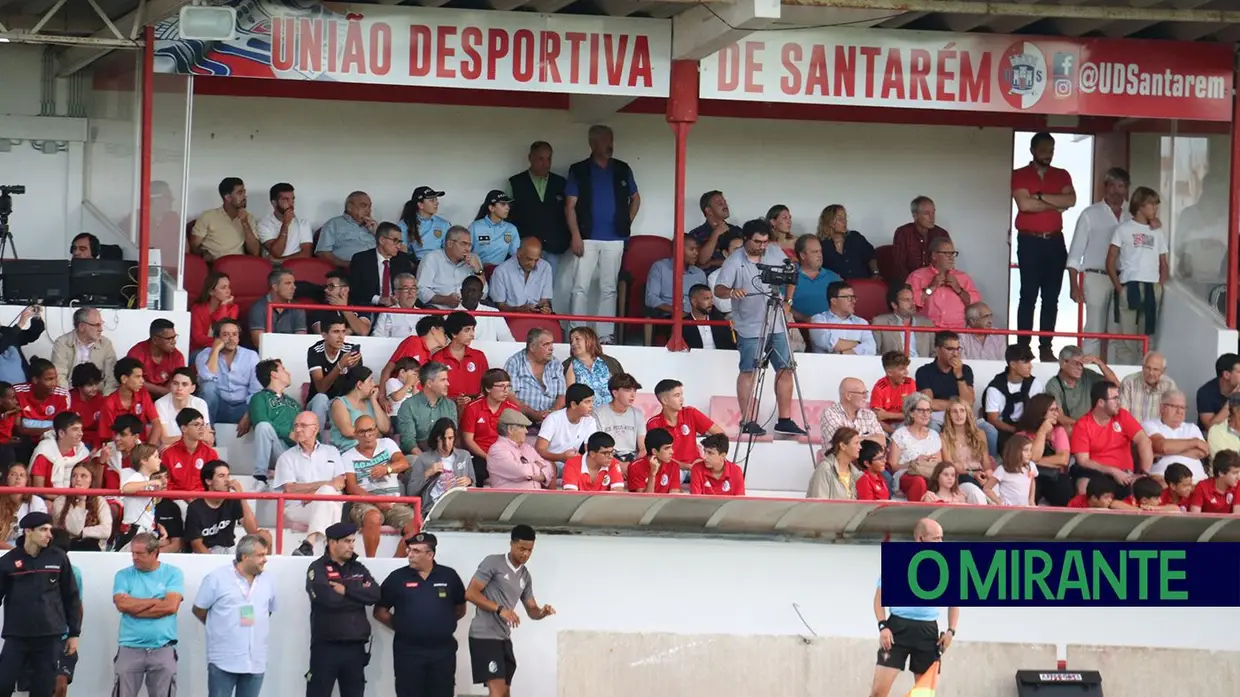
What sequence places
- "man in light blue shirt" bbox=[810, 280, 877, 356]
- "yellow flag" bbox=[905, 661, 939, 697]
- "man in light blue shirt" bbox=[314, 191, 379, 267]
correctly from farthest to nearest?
"man in light blue shirt" bbox=[314, 191, 379, 267]
"man in light blue shirt" bbox=[810, 280, 877, 356]
"yellow flag" bbox=[905, 661, 939, 697]

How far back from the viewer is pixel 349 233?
67.1 ft

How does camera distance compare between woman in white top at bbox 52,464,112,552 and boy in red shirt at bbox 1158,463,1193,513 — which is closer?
woman in white top at bbox 52,464,112,552

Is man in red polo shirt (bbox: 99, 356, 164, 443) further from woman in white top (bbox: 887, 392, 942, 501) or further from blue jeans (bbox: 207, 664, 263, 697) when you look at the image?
woman in white top (bbox: 887, 392, 942, 501)

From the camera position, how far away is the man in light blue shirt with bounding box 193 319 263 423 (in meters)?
17.7

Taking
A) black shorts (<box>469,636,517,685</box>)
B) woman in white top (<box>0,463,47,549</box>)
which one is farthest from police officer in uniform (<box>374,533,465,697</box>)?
woman in white top (<box>0,463,47,549</box>)

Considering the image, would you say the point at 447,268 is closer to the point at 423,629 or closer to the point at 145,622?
the point at 423,629

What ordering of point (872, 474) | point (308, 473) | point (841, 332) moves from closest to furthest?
point (308, 473) < point (872, 474) < point (841, 332)

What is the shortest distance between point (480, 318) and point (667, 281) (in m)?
1.87

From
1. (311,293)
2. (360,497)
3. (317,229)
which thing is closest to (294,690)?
(360,497)

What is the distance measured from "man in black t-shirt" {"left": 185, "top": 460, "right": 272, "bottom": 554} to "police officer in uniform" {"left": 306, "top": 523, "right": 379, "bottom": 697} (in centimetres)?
59

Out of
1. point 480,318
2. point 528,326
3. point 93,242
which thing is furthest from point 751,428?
point 93,242

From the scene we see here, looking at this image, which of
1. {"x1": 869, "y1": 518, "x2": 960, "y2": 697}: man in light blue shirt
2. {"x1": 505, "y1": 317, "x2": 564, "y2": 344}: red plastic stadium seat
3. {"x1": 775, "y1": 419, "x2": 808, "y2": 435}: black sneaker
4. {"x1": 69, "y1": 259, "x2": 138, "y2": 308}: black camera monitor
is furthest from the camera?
{"x1": 505, "y1": 317, "x2": 564, "y2": 344}: red plastic stadium seat

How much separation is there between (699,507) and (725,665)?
107 centimetres

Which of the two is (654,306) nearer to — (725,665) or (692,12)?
(692,12)
